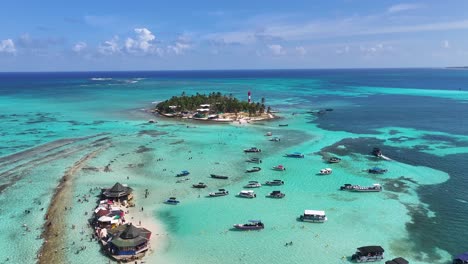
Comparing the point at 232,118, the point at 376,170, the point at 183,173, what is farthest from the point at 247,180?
the point at 232,118

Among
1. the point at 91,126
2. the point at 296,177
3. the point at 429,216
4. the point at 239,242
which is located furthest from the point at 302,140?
the point at 91,126

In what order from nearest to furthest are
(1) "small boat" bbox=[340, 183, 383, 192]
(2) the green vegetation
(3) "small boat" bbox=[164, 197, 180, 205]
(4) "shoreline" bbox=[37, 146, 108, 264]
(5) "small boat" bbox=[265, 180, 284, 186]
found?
1. (4) "shoreline" bbox=[37, 146, 108, 264]
2. (3) "small boat" bbox=[164, 197, 180, 205]
3. (1) "small boat" bbox=[340, 183, 383, 192]
4. (5) "small boat" bbox=[265, 180, 284, 186]
5. (2) the green vegetation

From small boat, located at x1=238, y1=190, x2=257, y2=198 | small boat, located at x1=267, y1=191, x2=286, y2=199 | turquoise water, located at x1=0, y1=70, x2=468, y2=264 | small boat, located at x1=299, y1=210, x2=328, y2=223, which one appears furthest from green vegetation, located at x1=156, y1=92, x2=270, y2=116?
small boat, located at x1=299, y1=210, x2=328, y2=223

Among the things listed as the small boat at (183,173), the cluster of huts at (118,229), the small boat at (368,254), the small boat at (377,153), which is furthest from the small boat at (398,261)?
the small boat at (377,153)

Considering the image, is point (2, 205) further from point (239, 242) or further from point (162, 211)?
point (239, 242)

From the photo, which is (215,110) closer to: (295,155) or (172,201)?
(295,155)

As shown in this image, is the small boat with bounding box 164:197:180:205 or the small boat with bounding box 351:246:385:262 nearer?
the small boat with bounding box 351:246:385:262

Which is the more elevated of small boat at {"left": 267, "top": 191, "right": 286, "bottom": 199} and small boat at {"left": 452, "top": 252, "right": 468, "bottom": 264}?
small boat at {"left": 267, "top": 191, "right": 286, "bottom": 199}

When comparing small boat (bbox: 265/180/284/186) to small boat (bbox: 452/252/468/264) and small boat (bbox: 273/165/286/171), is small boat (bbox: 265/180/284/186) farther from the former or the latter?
small boat (bbox: 452/252/468/264)
